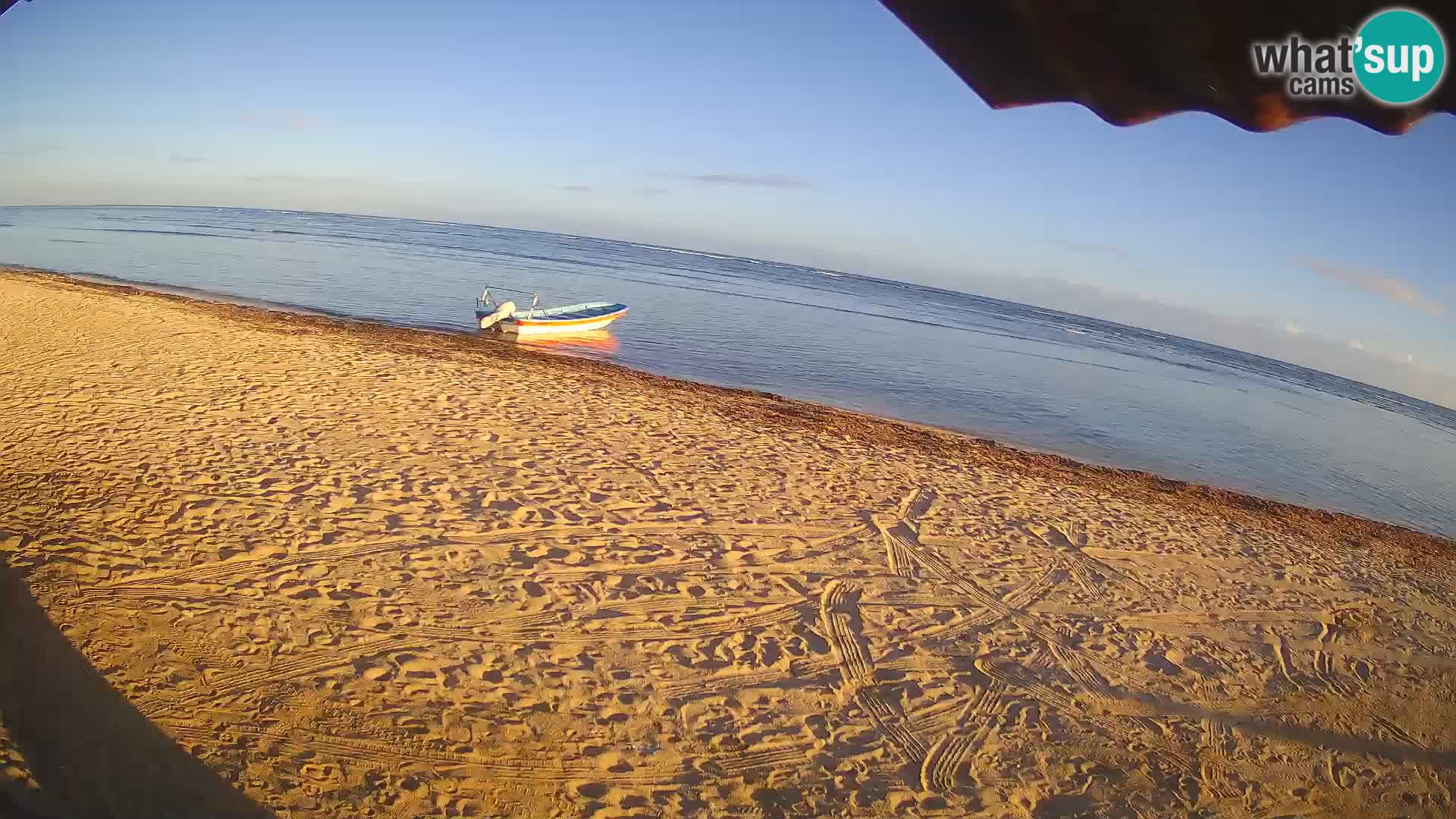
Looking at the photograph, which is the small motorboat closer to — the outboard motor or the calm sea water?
the outboard motor

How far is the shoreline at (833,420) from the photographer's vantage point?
1252cm

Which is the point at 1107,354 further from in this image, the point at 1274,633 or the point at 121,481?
the point at 121,481

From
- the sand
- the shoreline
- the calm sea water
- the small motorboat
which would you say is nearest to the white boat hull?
the small motorboat

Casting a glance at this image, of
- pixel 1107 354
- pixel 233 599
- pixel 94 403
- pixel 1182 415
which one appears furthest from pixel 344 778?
pixel 1107 354

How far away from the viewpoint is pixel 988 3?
121 centimetres

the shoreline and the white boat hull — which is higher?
the white boat hull

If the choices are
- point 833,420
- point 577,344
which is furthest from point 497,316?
point 833,420

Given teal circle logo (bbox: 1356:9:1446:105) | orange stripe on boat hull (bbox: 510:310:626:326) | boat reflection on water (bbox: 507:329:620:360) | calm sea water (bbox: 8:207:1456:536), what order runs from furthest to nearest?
orange stripe on boat hull (bbox: 510:310:626:326) < boat reflection on water (bbox: 507:329:620:360) < calm sea water (bbox: 8:207:1456:536) < teal circle logo (bbox: 1356:9:1446:105)

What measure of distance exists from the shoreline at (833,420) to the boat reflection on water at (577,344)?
0.67 m

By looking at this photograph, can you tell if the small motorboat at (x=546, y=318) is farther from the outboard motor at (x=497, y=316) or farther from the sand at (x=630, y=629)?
the sand at (x=630, y=629)

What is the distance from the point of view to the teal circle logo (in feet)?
2.86

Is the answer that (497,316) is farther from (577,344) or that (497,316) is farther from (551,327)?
(577,344)

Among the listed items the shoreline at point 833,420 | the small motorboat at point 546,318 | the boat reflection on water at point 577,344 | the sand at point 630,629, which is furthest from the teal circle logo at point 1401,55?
the small motorboat at point 546,318

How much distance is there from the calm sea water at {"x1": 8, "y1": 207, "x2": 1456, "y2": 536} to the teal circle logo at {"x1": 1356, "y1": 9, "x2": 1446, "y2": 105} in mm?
14985
